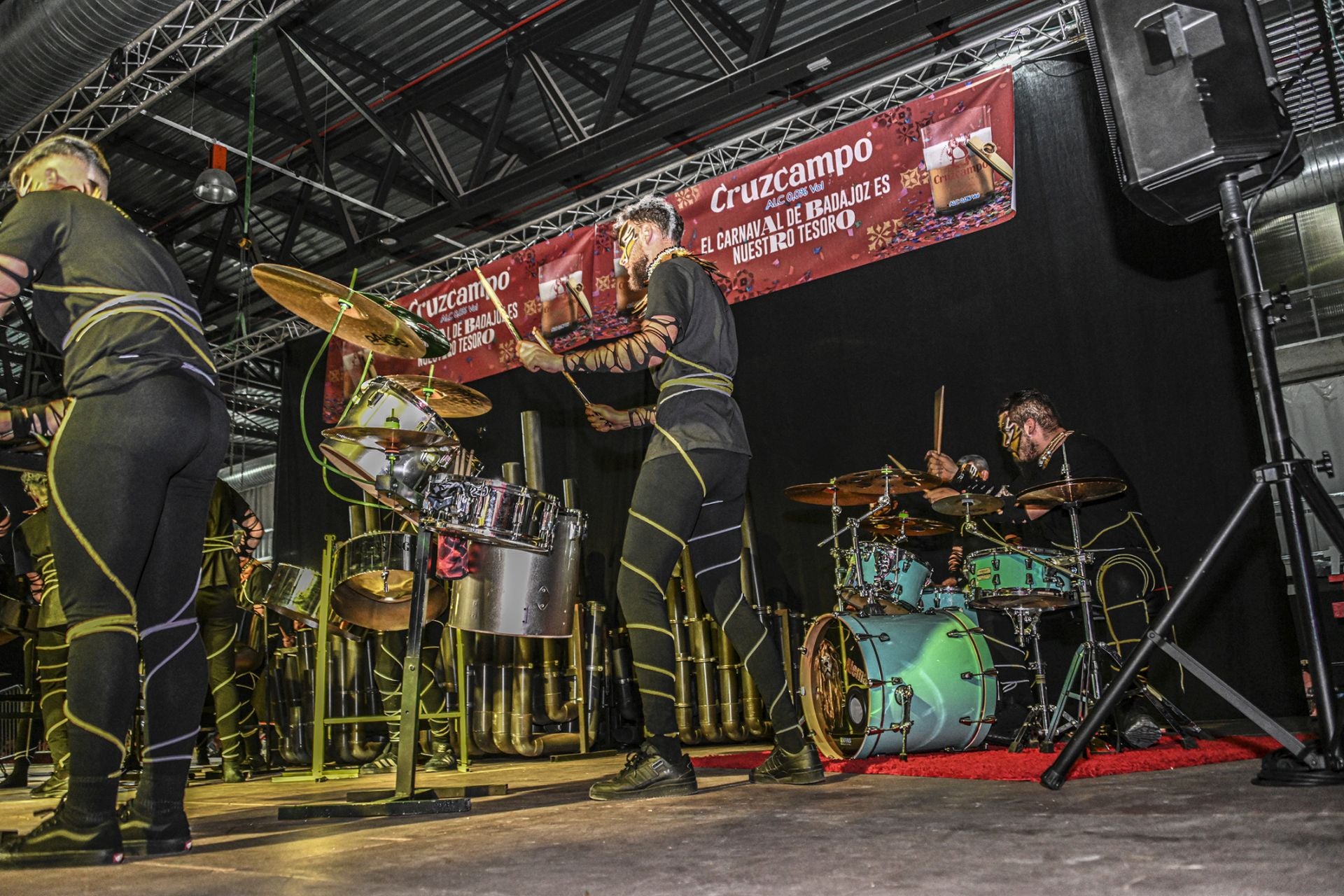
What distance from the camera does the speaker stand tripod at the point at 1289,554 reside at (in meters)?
2.27

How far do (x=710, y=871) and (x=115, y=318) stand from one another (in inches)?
70.7

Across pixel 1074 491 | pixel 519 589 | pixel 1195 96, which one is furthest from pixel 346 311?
pixel 1074 491

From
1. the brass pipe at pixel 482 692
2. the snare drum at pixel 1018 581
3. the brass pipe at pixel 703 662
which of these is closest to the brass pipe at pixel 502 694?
the brass pipe at pixel 482 692

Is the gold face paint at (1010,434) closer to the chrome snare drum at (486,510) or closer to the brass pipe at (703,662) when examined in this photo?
the brass pipe at (703,662)

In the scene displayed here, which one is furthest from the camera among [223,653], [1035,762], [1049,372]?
[223,653]

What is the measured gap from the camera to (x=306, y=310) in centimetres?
304

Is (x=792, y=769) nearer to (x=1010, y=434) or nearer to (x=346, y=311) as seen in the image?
(x=346, y=311)

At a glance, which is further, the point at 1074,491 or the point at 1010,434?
the point at 1010,434

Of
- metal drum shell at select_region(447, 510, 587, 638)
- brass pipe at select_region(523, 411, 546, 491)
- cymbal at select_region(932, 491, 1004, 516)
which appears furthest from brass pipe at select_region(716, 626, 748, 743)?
metal drum shell at select_region(447, 510, 587, 638)

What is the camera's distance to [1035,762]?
336 centimetres

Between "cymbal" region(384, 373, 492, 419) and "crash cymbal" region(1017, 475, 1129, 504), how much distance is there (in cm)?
231

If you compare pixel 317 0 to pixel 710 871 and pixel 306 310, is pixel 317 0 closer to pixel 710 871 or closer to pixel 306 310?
pixel 306 310

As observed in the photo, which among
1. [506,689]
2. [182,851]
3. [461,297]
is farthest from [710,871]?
[461,297]

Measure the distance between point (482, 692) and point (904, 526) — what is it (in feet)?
10.0
